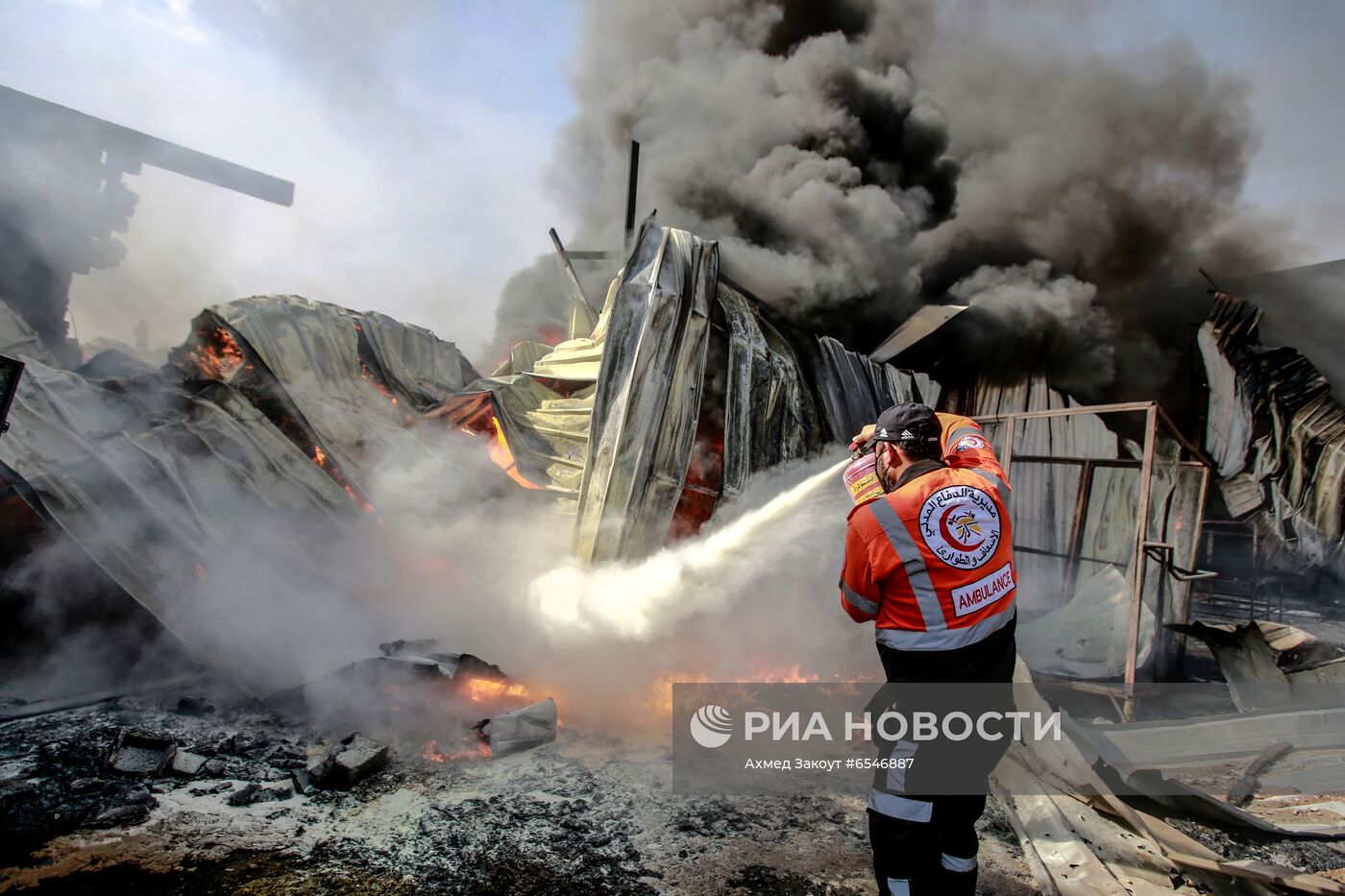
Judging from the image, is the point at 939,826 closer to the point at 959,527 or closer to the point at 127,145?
the point at 959,527

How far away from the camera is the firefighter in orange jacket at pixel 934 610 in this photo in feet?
8.05

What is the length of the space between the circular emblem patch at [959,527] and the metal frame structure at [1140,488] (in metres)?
3.62

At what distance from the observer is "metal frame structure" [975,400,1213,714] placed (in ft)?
17.2

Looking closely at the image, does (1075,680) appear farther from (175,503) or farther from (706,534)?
(175,503)

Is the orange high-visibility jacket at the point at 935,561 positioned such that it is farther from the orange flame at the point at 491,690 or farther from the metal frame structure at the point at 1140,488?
the metal frame structure at the point at 1140,488

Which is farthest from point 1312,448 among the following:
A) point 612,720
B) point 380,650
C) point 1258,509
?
point 380,650

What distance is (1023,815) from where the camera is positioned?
131 inches

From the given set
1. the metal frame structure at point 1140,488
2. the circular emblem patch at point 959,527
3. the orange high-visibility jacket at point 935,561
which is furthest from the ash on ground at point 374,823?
the metal frame structure at point 1140,488

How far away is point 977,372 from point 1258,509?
16.6ft

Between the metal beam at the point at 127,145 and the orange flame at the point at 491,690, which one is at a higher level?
the metal beam at the point at 127,145

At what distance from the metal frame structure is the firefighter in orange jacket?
3.61 metres

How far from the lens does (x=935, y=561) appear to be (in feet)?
8.01

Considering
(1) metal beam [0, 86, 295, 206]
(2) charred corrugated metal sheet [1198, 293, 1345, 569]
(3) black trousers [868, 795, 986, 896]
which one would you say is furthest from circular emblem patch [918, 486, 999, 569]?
(1) metal beam [0, 86, 295, 206]

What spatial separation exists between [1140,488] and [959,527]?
442cm
